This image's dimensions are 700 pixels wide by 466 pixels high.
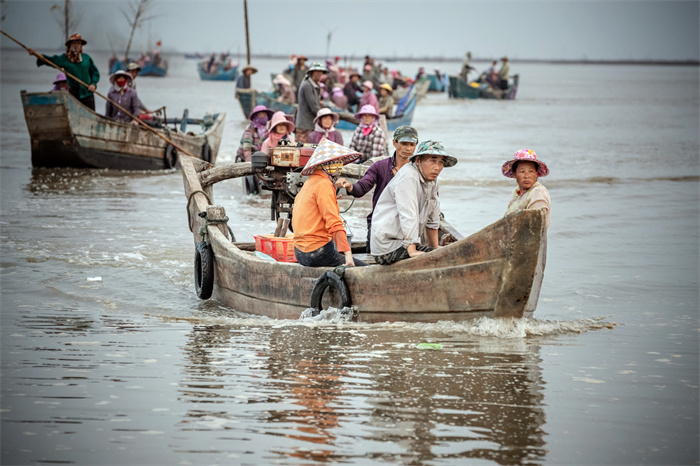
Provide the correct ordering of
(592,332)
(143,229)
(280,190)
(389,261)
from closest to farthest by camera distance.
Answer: (389,261) → (592,332) → (280,190) → (143,229)

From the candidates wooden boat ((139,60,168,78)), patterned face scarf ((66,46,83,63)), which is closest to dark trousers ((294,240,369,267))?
patterned face scarf ((66,46,83,63))

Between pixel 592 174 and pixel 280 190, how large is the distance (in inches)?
450

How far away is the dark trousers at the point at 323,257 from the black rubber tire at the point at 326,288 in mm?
225

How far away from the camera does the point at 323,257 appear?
5.73 meters

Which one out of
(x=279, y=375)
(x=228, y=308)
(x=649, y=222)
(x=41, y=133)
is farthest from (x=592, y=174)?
(x=279, y=375)

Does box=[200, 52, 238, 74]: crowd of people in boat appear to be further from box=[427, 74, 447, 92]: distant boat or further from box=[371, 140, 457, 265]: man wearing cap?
box=[371, 140, 457, 265]: man wearing cap

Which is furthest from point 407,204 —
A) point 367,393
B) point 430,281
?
point 367,393

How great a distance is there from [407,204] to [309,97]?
6.35 m

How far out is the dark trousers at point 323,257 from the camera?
18.8 feet

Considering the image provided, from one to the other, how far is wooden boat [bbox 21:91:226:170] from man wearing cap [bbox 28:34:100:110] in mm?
308

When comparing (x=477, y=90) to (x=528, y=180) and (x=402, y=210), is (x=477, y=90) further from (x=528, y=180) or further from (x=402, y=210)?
(x=402, y=210)

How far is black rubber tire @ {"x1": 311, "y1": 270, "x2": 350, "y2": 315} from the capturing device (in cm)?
543

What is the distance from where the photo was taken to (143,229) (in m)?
10.3

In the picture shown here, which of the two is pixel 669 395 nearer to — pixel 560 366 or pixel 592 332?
pixel 560 366
